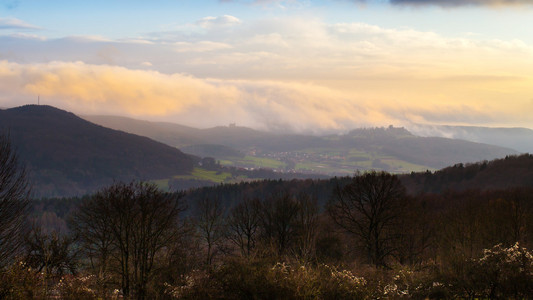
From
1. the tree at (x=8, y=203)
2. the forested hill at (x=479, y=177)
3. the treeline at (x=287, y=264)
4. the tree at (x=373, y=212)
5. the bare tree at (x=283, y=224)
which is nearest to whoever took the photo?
the treeline at (x=287, y=264)

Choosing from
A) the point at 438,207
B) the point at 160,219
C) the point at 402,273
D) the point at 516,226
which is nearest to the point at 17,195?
the point at 160,219

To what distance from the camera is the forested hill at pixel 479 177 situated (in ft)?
451

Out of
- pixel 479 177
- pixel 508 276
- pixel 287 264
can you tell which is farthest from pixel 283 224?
pixel 479 177

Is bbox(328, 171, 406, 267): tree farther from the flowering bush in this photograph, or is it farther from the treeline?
the flowering bush

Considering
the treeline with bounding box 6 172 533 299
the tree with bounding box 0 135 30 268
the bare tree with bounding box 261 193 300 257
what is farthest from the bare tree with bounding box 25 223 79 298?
the bare tree with bounding box 261 193 300 257

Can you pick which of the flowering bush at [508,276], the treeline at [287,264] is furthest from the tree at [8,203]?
the flowering bush at [508,276]

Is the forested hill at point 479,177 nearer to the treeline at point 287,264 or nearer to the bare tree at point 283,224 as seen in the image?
the bare tree at point 283,224

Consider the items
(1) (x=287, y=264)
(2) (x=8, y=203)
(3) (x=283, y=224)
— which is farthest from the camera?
(3) (x=283, y=224)

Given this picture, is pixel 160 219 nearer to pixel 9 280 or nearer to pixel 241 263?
pixel 241 263

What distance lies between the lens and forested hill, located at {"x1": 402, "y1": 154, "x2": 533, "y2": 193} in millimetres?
137312

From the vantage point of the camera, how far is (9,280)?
19.3 m

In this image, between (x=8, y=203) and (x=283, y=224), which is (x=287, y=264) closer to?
(x=8, y=203)

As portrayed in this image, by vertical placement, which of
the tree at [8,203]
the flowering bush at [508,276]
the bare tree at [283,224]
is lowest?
the bare tree at [283,224]

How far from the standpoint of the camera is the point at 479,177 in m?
151
